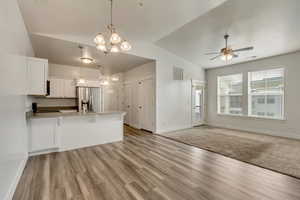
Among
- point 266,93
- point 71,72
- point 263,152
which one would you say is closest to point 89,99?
point 71,72

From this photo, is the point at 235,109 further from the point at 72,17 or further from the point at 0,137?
the point at 0,137

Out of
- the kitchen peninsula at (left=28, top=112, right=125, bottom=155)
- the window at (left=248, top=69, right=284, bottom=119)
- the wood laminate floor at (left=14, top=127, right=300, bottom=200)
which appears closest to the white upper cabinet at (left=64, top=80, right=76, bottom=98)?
the kitchen peninsula at (left=28, top=112, right=125, bottom=155)

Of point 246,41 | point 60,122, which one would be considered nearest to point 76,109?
point 60,122

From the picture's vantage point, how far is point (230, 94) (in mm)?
6457

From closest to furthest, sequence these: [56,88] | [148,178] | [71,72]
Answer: [148,178]
[56,88]
[71,72]

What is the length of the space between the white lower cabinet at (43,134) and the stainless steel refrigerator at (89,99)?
2056mm

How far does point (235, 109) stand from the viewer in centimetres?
630

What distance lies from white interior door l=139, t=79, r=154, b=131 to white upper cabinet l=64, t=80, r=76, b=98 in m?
2.85

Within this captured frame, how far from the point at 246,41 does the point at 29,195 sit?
6092 millimetres

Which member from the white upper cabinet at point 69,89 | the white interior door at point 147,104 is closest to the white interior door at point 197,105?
the white interior door at point 147,104

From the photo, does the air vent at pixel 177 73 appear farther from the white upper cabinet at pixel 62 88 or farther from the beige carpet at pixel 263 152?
the white upper cabinet at pixel 62 88

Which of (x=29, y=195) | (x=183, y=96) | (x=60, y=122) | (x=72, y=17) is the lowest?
(x=29, y=195)

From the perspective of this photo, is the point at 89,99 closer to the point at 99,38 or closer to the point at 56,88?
the point at 56,88

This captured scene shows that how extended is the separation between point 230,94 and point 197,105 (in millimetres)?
1581
